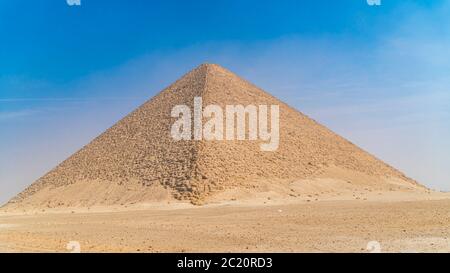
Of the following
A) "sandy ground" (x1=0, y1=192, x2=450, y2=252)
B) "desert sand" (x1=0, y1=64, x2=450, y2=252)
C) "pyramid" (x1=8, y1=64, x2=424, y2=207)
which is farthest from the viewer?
"pyramid" (x1=8, y1=64, x2=424, y2=207)

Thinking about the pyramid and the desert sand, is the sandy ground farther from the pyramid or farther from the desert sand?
the pyramid

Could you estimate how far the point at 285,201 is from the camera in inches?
1337

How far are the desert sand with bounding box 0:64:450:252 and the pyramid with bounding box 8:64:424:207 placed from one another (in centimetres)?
14

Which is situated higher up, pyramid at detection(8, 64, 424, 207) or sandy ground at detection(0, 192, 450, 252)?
pyramid at detection(8, 64, 424, 207)

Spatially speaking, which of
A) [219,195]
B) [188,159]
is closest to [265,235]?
[219,195]

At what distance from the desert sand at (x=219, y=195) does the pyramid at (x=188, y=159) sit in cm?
14

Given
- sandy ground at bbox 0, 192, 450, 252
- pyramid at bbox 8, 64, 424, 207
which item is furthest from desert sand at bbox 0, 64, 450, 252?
pyramid at bbox 8, 64, 424, 207

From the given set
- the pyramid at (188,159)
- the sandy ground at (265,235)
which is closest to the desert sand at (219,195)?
the sandy ground at (265,235)

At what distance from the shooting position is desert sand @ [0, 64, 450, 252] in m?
15.2

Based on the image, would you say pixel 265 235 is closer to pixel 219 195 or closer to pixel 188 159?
A: pixel 219 195

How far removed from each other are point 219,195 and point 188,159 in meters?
6.09

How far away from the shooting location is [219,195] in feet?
116
